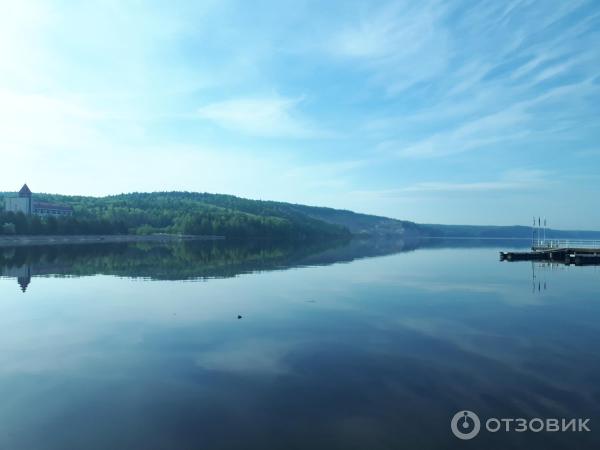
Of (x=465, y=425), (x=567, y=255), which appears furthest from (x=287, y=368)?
(x=567, y=255)

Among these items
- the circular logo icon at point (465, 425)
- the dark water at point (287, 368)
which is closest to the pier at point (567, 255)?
the dark water at point (287, 368)

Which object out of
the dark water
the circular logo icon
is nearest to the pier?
the dark water

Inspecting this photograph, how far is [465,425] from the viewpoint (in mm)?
16453

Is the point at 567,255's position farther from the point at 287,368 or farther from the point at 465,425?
the point at 465,425

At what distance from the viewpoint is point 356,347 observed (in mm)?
27156

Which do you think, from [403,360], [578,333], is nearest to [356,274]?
[578,333]

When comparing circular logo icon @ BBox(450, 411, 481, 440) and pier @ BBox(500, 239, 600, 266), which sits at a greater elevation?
pier @ BBox(500, 239, 600, 266)

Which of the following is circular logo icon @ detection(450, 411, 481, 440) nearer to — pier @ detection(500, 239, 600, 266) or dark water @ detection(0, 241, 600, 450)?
dark water @ detection(0, 241, 600, 450)

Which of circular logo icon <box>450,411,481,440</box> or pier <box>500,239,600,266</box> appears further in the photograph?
pier <box>500,239,600,266</box>

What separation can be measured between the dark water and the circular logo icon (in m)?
0.33

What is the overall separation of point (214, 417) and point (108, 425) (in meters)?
4.06

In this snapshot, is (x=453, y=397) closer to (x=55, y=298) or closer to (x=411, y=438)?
(x=411, y=438)

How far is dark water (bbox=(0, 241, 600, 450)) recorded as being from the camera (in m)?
15.9

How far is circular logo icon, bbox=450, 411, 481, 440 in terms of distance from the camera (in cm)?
1580
